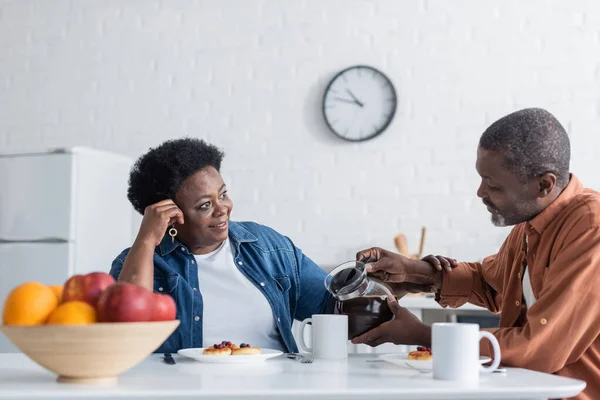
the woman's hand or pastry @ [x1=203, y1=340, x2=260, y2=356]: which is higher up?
the woman's hand

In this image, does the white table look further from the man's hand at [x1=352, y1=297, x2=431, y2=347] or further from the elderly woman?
the elderly woman

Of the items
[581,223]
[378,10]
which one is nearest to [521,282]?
[581,223]

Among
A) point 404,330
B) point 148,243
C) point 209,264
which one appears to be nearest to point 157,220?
point 148,243

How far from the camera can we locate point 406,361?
63.1 inches

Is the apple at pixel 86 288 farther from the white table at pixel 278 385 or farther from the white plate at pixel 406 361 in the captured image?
the white plate at pixel 406 361

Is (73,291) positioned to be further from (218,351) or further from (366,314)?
(366,314)

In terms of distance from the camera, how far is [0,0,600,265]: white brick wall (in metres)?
4.01

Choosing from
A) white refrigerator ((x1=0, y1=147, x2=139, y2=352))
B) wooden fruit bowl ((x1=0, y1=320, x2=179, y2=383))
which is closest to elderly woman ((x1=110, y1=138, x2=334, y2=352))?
wooden fruit bowl ((x1=0, y1=320, x2=179, y2=383))

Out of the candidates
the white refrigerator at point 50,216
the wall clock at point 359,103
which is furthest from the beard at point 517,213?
the white refrigerator at point 50,216

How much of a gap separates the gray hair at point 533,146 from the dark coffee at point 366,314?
0.43 meters

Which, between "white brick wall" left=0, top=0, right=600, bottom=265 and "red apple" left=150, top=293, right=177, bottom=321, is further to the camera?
"white brick wall" left=0, top=0, right=600, bottom=265

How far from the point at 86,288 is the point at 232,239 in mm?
980

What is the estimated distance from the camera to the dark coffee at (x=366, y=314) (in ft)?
6.00

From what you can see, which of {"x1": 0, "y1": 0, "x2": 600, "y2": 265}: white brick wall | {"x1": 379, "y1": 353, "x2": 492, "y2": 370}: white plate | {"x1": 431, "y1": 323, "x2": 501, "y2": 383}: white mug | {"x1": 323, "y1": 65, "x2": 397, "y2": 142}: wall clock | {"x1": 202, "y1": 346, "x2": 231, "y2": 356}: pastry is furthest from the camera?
{"x1": 323, "y1": 65, "x2": 397, "y2": 142}: wall clock
